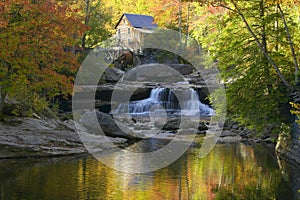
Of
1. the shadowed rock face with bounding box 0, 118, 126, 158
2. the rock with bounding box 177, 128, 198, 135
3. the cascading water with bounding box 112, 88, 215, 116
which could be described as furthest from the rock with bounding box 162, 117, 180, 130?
the shadowed rock face with bounding box 0, 118, 126, 158

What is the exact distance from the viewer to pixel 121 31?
55.8 metres

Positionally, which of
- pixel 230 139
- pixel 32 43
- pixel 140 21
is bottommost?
pixel 230 139

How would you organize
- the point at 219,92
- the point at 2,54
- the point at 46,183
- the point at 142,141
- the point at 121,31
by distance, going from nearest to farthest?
the point at 46,183
the point at 2,54
the point at 219,92
the point at 142,141
the point at 121,31

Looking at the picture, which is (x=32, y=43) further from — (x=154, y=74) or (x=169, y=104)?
(x=154, y=74)

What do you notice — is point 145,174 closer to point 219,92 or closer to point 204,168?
point 204,168

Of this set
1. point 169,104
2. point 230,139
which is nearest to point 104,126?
point 230,139

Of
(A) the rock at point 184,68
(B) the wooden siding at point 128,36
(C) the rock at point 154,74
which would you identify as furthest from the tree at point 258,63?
(B) the wooden siding at point 128,36

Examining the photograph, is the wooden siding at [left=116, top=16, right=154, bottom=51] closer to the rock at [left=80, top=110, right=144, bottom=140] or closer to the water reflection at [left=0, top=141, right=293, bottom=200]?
the rock at [left=80, top=110, right=144, bottom=140]

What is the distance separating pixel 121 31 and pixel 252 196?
154 feet

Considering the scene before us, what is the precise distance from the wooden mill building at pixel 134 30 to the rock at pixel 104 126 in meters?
29.8

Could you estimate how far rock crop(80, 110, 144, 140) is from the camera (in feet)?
68.4

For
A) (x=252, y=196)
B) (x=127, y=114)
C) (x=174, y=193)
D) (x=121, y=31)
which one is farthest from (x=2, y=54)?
(x=121, y=31)

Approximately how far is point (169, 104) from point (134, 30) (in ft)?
69.4

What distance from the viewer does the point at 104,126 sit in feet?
68.7
